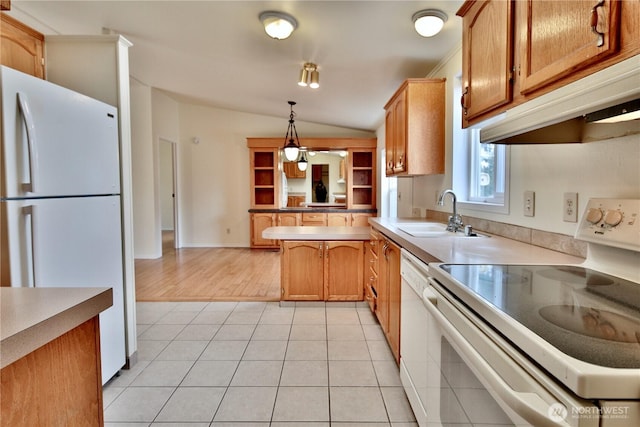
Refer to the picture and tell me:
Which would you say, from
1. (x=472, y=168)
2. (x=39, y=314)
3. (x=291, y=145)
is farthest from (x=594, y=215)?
(x=291, y=145)

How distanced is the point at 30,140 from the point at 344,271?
8.14 feet

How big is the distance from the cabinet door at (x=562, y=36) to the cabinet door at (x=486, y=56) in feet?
0.32

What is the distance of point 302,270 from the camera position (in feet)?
10.2

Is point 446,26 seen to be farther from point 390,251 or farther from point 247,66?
point 247,66

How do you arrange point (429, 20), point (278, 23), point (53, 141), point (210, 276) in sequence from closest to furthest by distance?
point (53, 141) < point (429, 20) < point (278, 23) < point (210, 276)

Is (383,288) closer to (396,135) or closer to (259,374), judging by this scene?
(259,374)

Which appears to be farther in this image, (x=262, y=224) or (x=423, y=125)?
(x=262, y=224)

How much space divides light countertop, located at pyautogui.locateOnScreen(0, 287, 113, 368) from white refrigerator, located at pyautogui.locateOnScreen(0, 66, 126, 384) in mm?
632

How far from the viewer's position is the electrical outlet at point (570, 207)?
4.18ft

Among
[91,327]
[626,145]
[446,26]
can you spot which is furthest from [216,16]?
[626,145]

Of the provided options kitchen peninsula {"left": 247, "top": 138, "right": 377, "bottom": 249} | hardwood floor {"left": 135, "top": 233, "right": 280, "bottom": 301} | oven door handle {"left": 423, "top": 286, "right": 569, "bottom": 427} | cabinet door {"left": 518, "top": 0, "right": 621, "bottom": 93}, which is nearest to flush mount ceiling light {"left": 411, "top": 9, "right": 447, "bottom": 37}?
cabinet door {"left": 518, "top": 0, "right": 621, "bottom": 93}

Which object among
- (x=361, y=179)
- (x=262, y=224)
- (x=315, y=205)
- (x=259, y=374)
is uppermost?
(x=361, y=179)

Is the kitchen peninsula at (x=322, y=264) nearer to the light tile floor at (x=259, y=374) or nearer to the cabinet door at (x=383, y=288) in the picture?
the light tile floor at (x=259, y=374)

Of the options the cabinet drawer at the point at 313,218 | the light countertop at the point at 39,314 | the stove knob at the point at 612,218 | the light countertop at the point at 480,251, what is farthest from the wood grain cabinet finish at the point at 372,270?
the cabinet drawer at the point at 313,218
